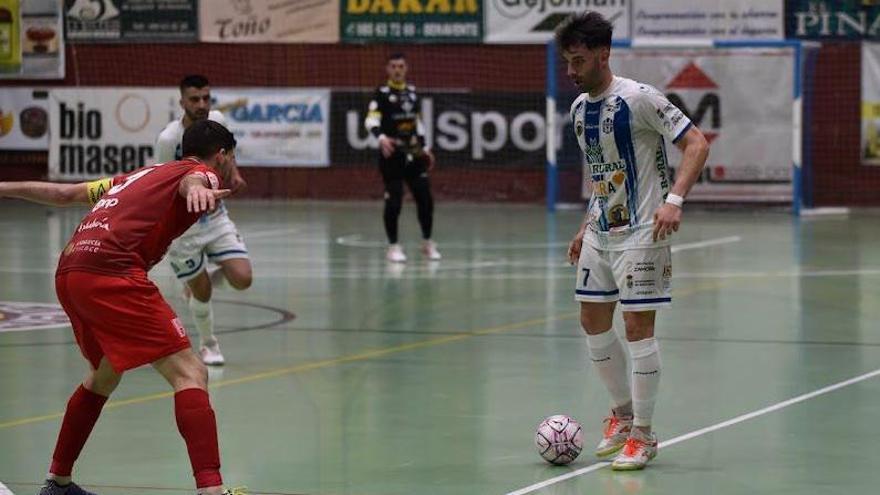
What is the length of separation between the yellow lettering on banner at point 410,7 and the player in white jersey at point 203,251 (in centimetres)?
1844

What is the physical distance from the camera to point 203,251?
39.3ft

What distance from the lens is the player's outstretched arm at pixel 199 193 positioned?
6992mm

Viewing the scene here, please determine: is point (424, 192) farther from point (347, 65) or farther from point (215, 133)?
point (215, 133)

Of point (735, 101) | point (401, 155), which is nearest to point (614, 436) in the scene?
point (401, 155)

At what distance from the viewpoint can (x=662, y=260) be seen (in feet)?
28.2

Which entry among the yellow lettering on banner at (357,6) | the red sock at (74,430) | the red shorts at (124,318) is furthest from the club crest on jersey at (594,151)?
the yellow lettering on banner at (357,6)

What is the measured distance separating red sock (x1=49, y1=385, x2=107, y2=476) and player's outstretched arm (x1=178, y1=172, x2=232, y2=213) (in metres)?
1.04

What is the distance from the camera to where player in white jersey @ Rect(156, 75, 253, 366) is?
1193 cm

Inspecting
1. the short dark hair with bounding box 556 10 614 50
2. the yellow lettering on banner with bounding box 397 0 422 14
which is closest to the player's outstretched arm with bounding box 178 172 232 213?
the short dark hair with bounding box 556 10 614 50

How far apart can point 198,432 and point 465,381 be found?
4474 mm

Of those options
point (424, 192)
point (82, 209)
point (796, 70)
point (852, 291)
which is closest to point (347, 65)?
point (82, 209)

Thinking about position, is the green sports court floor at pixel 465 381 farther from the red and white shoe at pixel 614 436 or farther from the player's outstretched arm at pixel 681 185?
the player's outstretched arm at pixel 681 185

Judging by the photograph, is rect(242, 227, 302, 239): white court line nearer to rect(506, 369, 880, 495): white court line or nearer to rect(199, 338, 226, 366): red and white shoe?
rect(199, 338, 226, 366): red and white shoe

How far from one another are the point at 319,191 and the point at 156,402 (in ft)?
66.8
